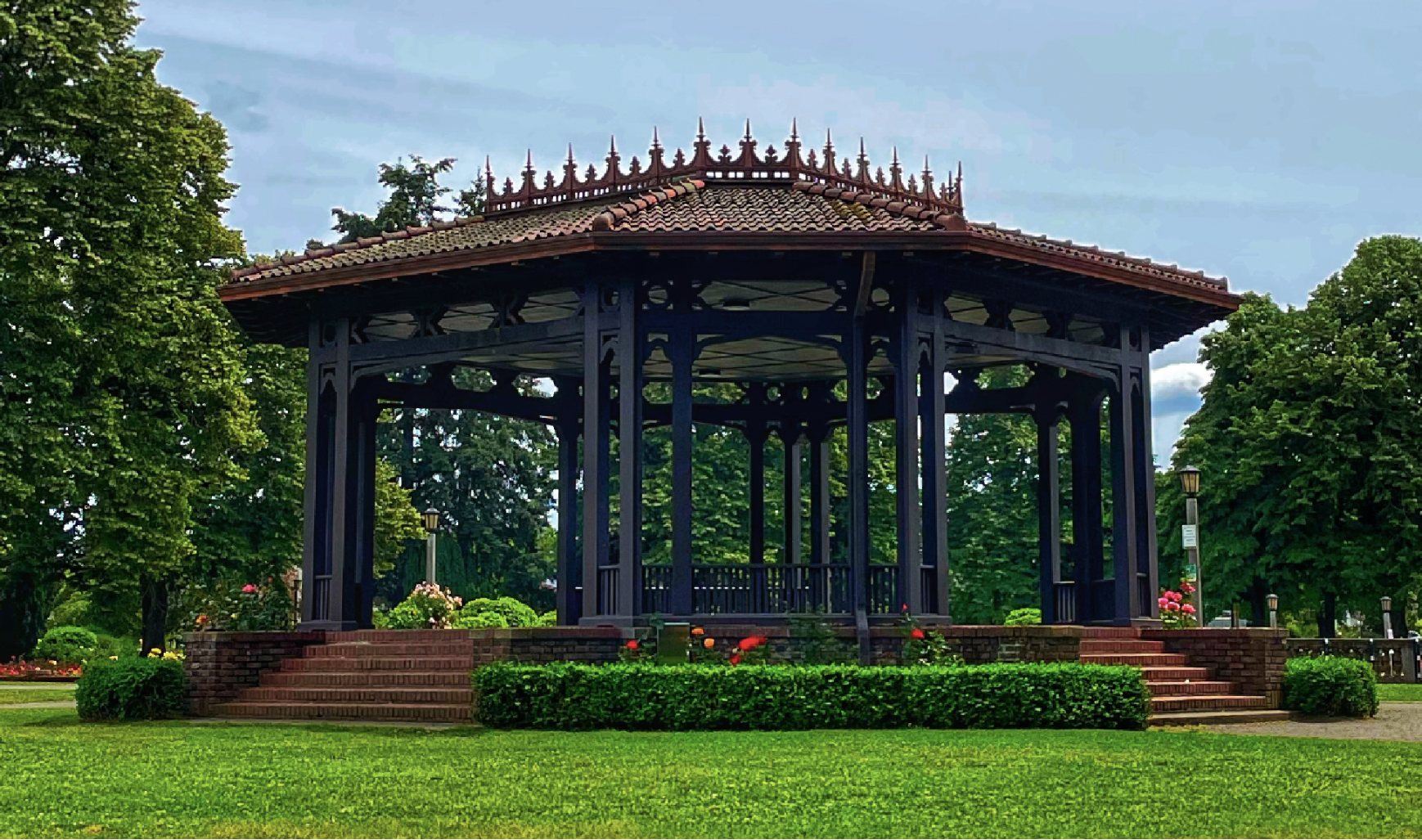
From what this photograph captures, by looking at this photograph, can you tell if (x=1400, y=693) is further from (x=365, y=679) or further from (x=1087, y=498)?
(x=365, y=679)

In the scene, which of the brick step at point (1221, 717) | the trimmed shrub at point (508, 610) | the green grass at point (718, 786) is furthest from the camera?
the trimmed shrub at point (508, 610)

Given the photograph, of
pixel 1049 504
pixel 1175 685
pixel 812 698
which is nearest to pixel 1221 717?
pixel 1175 685

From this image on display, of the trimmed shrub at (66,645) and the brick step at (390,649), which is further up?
the brick step at (390,649)

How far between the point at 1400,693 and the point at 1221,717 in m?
10.1

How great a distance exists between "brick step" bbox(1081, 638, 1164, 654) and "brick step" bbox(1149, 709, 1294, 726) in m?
1.36

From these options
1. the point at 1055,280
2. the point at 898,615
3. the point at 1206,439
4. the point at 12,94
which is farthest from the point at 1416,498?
the point at 12,94

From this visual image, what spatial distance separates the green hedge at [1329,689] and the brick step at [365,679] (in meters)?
9.30

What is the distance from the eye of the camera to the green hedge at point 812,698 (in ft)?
53.9

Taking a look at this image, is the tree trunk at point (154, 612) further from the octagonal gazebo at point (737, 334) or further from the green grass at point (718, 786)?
the green grass at point (718, 786)

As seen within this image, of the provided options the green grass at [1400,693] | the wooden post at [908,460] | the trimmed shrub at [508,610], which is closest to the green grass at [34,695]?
the trimmed shrub at [508,610]

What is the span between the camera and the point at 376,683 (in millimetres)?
19188

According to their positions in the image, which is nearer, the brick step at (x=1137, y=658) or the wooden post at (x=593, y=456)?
the brick step at (x=1137, y=658)

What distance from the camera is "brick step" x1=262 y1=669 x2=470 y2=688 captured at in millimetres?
18547

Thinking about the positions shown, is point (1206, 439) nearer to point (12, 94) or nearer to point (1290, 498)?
point (1290, 498)
